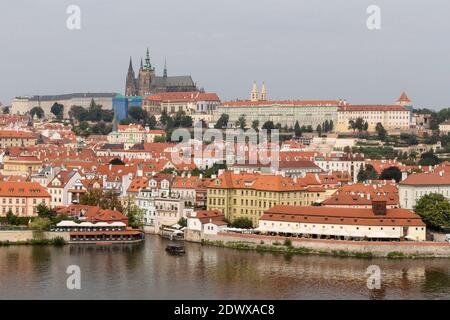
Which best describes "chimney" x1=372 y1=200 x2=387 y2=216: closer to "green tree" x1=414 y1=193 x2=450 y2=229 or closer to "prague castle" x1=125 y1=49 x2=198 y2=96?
"green tree" x1=414 y1=193 x2=450 y2=229

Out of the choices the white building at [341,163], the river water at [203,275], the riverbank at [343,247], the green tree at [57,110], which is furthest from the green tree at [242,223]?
the green tree at [57,110]

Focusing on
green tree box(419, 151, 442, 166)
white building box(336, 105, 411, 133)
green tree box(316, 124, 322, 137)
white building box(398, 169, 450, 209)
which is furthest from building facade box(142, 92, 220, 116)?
white building box(398, 169, 450, 209)

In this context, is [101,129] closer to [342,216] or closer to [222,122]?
[222,122]

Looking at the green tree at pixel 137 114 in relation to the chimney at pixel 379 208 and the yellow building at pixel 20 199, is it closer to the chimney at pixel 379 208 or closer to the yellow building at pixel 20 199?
the yellow building at pixel 20 199

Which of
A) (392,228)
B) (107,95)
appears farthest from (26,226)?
(107,95)
